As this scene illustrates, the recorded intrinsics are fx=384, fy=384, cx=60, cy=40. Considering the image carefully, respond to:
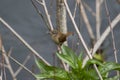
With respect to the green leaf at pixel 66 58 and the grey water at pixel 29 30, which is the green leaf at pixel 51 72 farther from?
the grey water at pixel 29 30

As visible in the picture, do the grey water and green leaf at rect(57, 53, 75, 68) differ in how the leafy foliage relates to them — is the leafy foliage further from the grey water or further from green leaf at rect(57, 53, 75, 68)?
the grey water

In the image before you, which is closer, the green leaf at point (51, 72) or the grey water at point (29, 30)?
the green leaf at point (51, 72)

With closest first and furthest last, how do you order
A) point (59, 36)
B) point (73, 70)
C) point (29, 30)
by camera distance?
point (59, 36) → point (73, 70) → point (29, 30)

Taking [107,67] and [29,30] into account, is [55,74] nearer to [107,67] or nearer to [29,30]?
[107,67]

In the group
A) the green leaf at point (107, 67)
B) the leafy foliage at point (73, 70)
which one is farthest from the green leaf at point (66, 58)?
the green leaf at point (107, 67)

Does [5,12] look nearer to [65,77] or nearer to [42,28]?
[42,28]

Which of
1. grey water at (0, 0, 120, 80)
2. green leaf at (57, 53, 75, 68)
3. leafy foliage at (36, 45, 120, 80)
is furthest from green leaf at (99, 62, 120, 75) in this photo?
grey water at (0, 0, 120, 80)

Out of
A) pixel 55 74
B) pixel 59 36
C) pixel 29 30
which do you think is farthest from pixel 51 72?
pixel 29 30

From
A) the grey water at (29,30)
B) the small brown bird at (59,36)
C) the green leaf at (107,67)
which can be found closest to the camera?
the small brown bird at (59,36)
